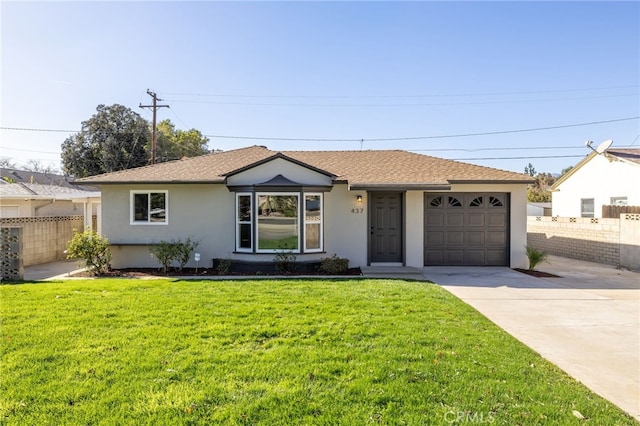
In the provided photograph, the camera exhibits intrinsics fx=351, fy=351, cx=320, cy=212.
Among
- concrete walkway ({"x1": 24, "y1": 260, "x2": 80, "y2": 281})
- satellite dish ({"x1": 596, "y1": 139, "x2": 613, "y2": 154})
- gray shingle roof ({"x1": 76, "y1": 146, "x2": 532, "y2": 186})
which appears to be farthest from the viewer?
satellite dish ({"x1": 596, "y1": 139, "x2": 613, "y2": 154})

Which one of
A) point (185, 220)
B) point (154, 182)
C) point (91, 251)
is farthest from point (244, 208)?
point (91, 251)

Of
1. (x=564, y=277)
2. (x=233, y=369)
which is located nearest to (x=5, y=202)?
(x=233, y=369)

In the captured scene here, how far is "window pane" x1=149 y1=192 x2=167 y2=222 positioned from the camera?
11.8m

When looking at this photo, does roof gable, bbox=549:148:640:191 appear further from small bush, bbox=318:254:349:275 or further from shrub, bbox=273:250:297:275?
shrub, bbox=273:250:297:275

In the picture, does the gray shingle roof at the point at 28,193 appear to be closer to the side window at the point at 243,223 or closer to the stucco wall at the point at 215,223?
the stucco wall at the point at 215,223

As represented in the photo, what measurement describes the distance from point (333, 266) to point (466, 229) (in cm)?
494

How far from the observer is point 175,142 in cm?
3553

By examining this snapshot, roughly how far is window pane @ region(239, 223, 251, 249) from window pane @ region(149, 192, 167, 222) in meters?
2.74

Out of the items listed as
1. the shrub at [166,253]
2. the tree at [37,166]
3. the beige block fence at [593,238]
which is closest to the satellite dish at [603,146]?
the beige block fence at [593,238]

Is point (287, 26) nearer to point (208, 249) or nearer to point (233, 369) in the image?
point (208, 249)

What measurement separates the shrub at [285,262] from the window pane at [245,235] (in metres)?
1.09

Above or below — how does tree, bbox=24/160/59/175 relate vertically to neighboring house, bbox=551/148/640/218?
above

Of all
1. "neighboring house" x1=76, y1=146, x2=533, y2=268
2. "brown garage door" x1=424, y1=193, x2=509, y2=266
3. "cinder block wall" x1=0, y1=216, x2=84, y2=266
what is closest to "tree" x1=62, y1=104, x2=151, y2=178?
"cinder block wall" x1=0, y1=216, x2=84, y2=266

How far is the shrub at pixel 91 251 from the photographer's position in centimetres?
1019
